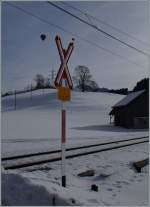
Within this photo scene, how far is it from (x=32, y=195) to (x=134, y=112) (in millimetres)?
42550

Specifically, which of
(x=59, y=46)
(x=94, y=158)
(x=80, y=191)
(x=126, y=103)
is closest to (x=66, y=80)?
(x=59, y=46)

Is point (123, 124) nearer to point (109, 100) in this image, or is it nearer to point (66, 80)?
point (66, 80)

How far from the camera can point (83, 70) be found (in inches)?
4363

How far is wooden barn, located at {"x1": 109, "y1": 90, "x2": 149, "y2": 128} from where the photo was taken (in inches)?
1833

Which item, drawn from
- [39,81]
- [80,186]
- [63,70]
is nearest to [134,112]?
[80,186]

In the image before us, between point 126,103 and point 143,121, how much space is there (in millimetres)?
3763

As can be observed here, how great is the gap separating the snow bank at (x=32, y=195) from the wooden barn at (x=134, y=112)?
41.4m

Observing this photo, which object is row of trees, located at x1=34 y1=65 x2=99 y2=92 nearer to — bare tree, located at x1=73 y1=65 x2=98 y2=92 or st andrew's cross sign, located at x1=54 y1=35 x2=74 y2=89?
bare tree, located at x1=73 y1=65 x2=98 y2=92

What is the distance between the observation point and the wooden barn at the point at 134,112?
46562mm

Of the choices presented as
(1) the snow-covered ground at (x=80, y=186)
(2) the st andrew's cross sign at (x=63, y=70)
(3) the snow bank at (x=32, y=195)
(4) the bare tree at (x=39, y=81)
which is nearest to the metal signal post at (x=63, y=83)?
(2) the st andrew's cross sign at (x=63, y=70)

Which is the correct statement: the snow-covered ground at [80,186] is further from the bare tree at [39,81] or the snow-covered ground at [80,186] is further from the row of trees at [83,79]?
the bare tree at [39,81]

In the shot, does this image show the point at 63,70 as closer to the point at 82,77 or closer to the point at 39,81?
the point at 82,77

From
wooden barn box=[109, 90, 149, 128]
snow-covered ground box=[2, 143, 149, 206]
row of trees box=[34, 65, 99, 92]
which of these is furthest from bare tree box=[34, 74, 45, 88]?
snow-covered ground box=[2, 143, 149, 206]

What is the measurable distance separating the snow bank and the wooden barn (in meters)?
41.4
